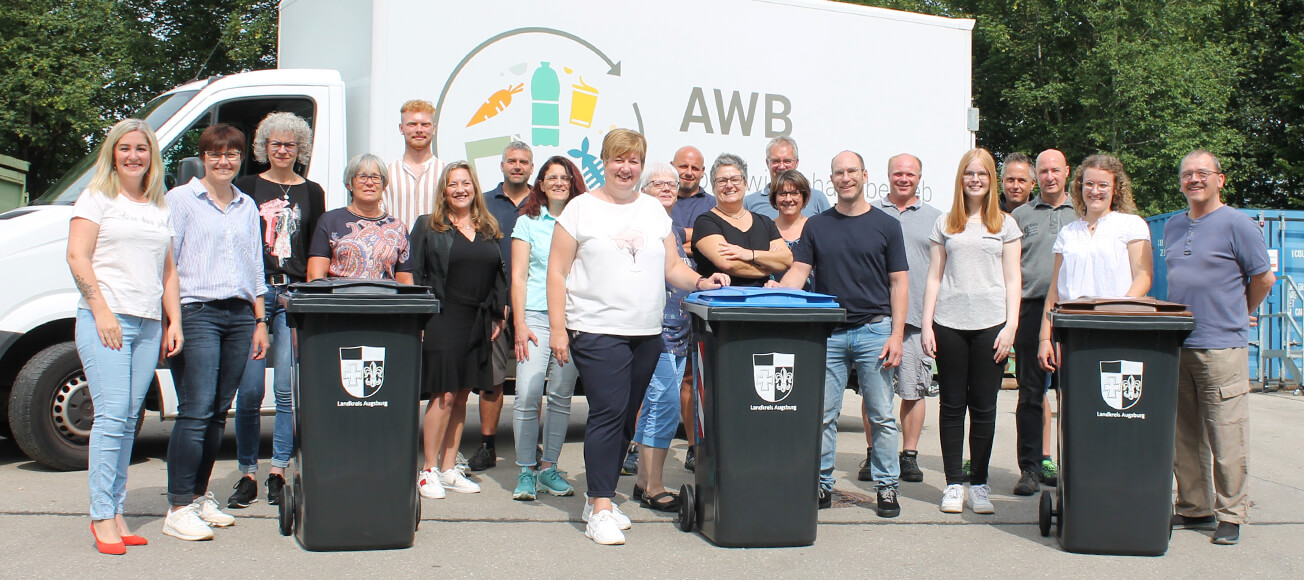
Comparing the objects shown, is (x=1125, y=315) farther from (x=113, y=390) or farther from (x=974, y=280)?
(x=113, y=390)

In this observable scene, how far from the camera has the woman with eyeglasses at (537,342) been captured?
212 inches

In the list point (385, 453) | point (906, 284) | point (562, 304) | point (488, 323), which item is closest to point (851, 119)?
point (906, 284)

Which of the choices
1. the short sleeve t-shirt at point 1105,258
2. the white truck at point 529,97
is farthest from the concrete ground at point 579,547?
the short sleeve t-shirt at point 1105,258

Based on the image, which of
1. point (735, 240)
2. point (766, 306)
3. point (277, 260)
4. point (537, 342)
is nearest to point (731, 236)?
point (735, 240)

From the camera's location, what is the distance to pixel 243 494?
202 inches

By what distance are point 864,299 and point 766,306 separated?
881 mm

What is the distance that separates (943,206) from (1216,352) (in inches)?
149

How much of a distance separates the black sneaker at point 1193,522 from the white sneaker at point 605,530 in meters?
2.69

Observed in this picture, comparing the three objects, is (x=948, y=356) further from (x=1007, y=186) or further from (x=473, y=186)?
(x=473, y=186)

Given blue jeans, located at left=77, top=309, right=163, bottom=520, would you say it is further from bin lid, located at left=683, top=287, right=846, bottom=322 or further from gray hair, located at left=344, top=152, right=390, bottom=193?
bin lid, located at left=683, top=287, right=846, bottom=322

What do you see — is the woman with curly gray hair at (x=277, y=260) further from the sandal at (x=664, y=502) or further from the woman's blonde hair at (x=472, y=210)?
the sandal at (x=664, y=502)

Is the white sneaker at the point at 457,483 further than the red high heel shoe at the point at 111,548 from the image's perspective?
Yes

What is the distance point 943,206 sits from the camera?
8.49 m

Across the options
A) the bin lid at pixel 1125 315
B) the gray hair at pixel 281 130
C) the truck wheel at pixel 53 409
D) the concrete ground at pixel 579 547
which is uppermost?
the gray hair at pixel 281 130
